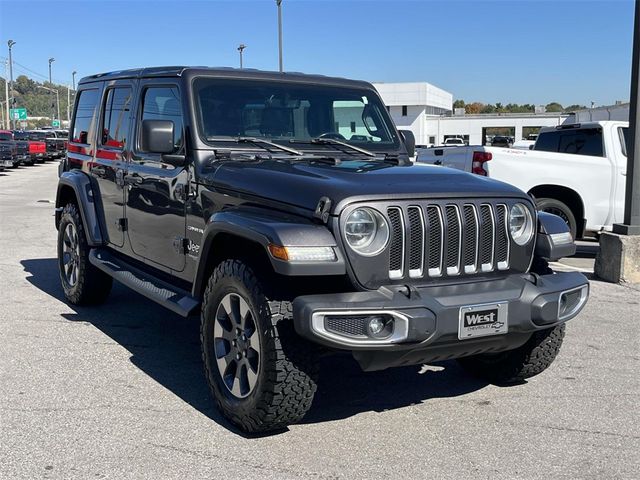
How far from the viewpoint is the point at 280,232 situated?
140 inches

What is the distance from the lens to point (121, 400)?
14.8 ft

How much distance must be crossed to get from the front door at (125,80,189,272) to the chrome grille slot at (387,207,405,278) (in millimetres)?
1652

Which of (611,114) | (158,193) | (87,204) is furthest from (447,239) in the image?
(611,114)

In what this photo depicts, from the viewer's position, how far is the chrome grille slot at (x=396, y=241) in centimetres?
373

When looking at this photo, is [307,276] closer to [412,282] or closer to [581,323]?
[412,282]

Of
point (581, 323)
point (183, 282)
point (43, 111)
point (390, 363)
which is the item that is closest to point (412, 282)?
point (390, 363)

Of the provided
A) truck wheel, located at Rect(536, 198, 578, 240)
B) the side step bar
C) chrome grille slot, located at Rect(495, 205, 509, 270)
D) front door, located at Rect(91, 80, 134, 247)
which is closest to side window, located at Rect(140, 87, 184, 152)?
front door, located at Rect(91, 80, 134, 247)

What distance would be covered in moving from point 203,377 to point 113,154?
2.23 meters

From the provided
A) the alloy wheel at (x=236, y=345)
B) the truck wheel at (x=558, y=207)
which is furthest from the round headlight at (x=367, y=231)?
the truck wheel at (x=558, y=207)

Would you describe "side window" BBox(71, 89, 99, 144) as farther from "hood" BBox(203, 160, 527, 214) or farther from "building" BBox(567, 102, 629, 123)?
"building" BBox(567, 102, 629, 123)

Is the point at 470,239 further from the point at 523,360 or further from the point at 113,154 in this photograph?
the point at 113,154

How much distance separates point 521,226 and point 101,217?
3800 millimetres

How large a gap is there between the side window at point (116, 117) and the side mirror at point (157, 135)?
4.18ft

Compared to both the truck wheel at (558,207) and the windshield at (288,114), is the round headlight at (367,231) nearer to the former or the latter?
the windshield at (288,114)
